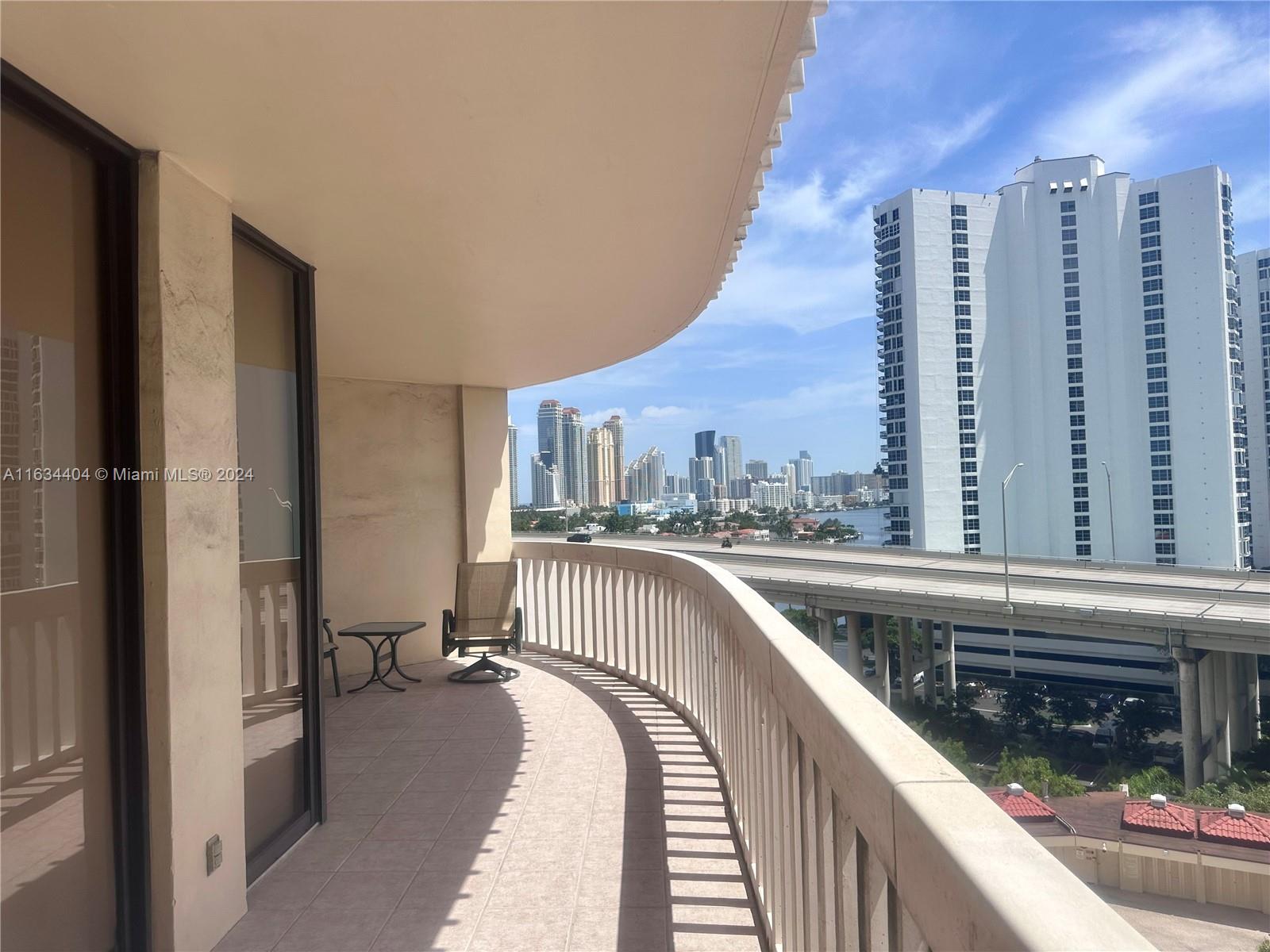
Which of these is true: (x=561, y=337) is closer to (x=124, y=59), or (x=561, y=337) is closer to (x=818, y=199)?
(x=124, y=59)

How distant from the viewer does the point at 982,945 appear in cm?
70

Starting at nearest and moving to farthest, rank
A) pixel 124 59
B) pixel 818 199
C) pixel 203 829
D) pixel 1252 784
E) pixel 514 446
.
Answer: pixel 124 59 < pixel 203 829 < pixel 514 446 < pixel 1252 784 < pixel 818 199

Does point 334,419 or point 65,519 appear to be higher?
point 334,419

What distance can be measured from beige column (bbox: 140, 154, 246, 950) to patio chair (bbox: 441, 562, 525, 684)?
3602mm

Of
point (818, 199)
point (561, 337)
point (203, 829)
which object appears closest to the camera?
point (203, 829)

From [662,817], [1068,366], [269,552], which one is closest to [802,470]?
[1068,366]

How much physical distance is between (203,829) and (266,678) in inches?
31.2

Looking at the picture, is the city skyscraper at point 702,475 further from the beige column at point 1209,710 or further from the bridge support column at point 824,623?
the beige column at point 1209,710

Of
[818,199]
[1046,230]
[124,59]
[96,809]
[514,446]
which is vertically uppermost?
[818,199]

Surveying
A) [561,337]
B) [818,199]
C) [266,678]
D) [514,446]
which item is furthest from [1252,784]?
[818,199]

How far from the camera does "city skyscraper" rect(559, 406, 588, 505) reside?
24875 millimetres

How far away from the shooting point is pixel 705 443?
207ft

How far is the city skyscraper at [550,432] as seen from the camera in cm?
2712

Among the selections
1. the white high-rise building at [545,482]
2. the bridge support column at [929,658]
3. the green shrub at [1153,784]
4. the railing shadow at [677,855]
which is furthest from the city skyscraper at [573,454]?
the railing shadow at [677,855]
